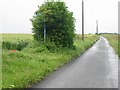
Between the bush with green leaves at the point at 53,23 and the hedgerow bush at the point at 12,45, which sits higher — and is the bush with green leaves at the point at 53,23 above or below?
above

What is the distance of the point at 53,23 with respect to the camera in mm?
31438

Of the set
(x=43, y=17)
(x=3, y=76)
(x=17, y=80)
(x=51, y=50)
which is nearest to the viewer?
(x=17, y=80)

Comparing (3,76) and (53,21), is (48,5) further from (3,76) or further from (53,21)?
(3,76)

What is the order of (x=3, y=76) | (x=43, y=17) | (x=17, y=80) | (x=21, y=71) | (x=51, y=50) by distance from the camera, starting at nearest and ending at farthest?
(x=17, y=80), (x=3, y=76), (x=21, y=71), (x=51, y=50), (x=43, y=17)

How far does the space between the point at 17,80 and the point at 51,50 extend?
16.0 meters

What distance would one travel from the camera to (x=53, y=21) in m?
31.3

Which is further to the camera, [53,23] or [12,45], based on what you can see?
[12,45]

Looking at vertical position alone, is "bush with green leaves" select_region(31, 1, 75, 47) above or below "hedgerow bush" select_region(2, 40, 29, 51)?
above

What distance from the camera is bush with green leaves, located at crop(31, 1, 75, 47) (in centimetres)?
3117

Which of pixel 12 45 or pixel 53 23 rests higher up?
pixel 53 23

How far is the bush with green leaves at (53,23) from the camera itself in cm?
3117

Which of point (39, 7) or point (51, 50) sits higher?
point (39, 7)

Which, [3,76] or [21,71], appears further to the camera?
[21,71]

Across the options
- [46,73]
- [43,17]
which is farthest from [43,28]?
[46,73]
